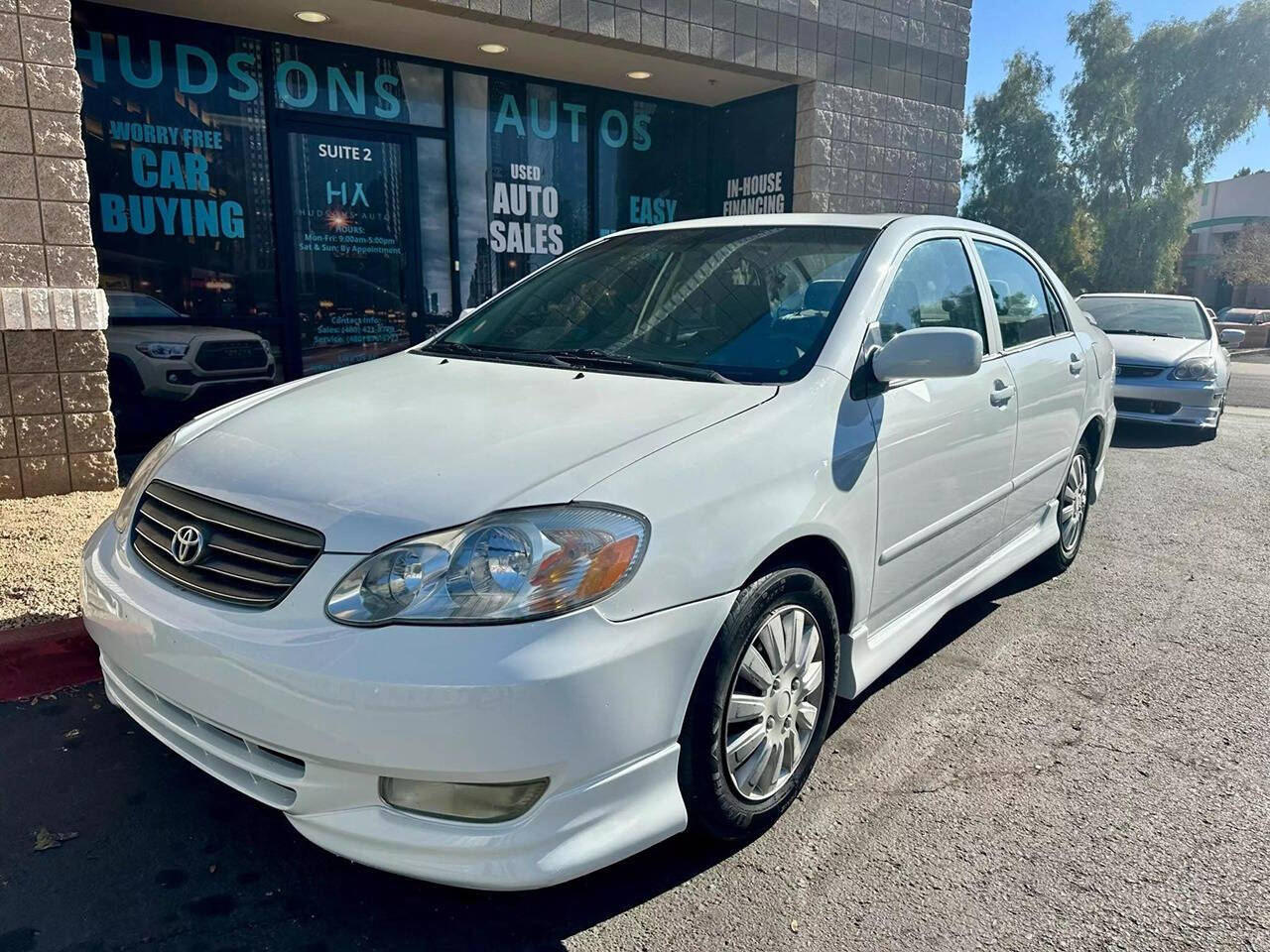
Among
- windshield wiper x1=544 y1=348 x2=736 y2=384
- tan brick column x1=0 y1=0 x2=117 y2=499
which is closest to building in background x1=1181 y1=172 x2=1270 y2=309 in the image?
tan brick column x1=0 y1=0 x2=117 y2=499

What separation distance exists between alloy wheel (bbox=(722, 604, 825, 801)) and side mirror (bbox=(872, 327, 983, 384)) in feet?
2.66

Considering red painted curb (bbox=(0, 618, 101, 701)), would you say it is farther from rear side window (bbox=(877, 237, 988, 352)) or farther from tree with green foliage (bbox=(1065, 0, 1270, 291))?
tree with green foliage (bbox=(1065, 0, 1270, 291))

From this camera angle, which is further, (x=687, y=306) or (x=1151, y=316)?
(x=1151, y=316)

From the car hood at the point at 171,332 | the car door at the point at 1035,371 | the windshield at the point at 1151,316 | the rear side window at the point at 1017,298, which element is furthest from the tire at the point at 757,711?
the windshield at the point at 1151,316

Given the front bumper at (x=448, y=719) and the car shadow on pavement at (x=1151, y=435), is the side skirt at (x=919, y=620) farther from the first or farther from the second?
the car shadow on pavement at (x=1151, y=435)

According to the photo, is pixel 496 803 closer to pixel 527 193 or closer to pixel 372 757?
pixel 372 757

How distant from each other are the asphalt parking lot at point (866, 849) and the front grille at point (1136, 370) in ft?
21.7

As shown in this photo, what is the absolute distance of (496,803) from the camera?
1997 millimetres

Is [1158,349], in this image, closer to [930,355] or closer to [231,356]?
[930,355]

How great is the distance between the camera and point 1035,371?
13.3 ft

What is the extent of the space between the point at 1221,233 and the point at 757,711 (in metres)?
57.7

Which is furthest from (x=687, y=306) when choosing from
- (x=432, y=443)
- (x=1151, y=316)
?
(x=1151, y=316)

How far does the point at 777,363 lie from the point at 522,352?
0.97 meters

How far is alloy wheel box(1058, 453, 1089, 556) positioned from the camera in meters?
4.78
